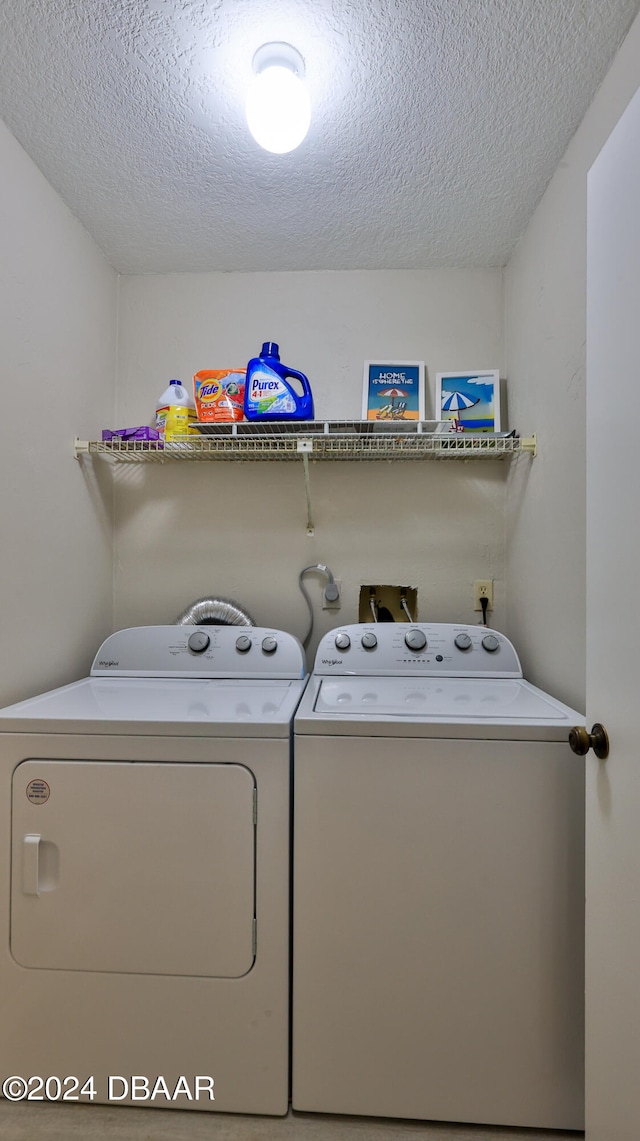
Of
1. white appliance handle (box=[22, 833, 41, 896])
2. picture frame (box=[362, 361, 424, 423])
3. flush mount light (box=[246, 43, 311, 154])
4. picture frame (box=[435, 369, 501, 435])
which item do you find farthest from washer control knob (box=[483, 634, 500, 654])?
flush mount light (box=[246, 43, 311, 154])

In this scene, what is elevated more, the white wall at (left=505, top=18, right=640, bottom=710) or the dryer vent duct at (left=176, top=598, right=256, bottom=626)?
the white wall at (left=505, top=18, right=640, bottom=710)

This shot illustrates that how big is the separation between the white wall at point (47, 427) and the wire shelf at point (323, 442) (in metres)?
0.19

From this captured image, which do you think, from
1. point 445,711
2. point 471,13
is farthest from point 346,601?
point 471,13

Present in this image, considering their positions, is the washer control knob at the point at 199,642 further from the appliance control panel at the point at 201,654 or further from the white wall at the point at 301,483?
the white wall at the point at 301,483

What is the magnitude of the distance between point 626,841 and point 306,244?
2.02 metres

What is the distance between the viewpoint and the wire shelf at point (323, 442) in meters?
1.84

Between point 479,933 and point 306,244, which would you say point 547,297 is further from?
point 479,933

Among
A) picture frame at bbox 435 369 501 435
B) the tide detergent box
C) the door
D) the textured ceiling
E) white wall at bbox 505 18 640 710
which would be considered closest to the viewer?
the door

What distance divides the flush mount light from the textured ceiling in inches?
1.2

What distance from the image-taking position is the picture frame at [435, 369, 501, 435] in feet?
6.69

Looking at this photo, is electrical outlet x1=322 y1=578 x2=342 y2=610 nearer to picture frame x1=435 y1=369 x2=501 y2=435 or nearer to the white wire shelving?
the white wire shelving

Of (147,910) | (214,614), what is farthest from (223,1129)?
(214,614)

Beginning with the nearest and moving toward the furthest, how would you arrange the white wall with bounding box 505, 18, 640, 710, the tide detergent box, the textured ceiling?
the textured ceiling < the white wall with bounding box 505, 18, 640, 710 < the tide detergent box

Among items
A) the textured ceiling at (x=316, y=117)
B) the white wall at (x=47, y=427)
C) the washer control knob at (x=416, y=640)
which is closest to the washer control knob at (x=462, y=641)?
the washer control knob at (x=416, y=640)
